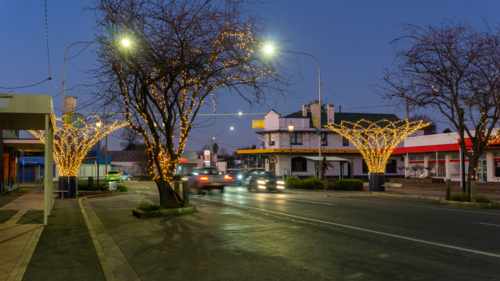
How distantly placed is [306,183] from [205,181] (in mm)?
9074

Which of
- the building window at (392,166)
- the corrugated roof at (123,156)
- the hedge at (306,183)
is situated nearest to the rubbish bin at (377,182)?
the hedge at (306,183)

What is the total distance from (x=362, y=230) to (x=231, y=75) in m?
6.35

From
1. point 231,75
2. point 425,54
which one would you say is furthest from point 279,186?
point 231,75

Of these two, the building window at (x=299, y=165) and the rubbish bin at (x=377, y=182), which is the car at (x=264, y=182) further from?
the building window at (x=299, y=165)

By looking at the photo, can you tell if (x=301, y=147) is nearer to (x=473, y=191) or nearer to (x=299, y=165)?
(x=299, y=165)

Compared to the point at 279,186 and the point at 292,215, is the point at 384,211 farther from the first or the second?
the point at 279,186

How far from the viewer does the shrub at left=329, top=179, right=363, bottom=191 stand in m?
28.9

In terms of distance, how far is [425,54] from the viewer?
1783 centimetres

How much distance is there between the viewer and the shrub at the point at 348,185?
28859 millimetres

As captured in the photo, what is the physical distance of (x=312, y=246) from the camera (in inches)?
340

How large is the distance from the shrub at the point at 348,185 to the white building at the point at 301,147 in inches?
857

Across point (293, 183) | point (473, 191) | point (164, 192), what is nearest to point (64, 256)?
point (164, 192)

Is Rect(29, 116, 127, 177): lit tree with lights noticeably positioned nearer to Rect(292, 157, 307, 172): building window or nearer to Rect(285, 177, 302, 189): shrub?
Rect(285, 177, 302, 189): shrub

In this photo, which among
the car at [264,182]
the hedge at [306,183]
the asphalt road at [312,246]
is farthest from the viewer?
the hedge at [306,183]
